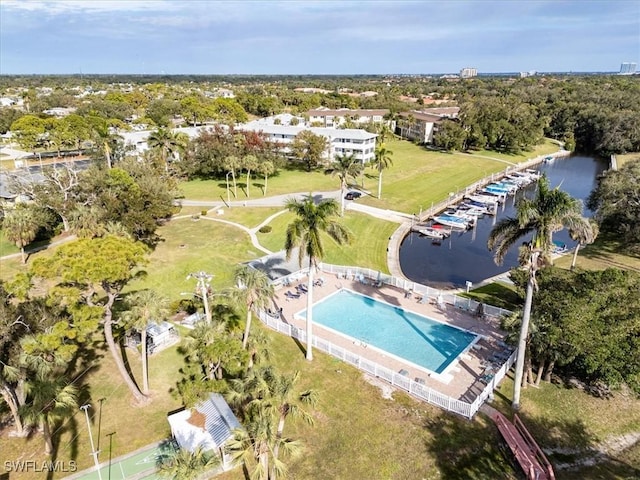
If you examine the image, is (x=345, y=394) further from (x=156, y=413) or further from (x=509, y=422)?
(x=156, y=413)

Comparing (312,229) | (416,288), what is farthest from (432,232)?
(312,229)

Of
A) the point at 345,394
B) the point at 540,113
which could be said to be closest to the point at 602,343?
the point at 345,394

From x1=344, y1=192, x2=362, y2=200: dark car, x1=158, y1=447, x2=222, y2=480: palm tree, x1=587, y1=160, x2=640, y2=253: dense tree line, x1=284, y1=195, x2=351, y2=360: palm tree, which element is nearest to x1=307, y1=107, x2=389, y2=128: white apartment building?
x1=344, y1=192, x2=362, y2=200: dark car

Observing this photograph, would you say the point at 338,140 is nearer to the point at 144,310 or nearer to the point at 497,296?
the point at 497,296

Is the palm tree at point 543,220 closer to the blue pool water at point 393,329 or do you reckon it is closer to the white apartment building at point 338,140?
the blue pool water at point 393,329

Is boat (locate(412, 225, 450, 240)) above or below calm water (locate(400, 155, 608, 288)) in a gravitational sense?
above

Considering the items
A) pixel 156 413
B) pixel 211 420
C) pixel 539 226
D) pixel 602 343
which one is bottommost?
pixel 156 413

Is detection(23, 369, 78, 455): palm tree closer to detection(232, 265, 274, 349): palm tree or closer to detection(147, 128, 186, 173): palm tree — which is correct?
detection(232, 265, 274, 349): palm tree
